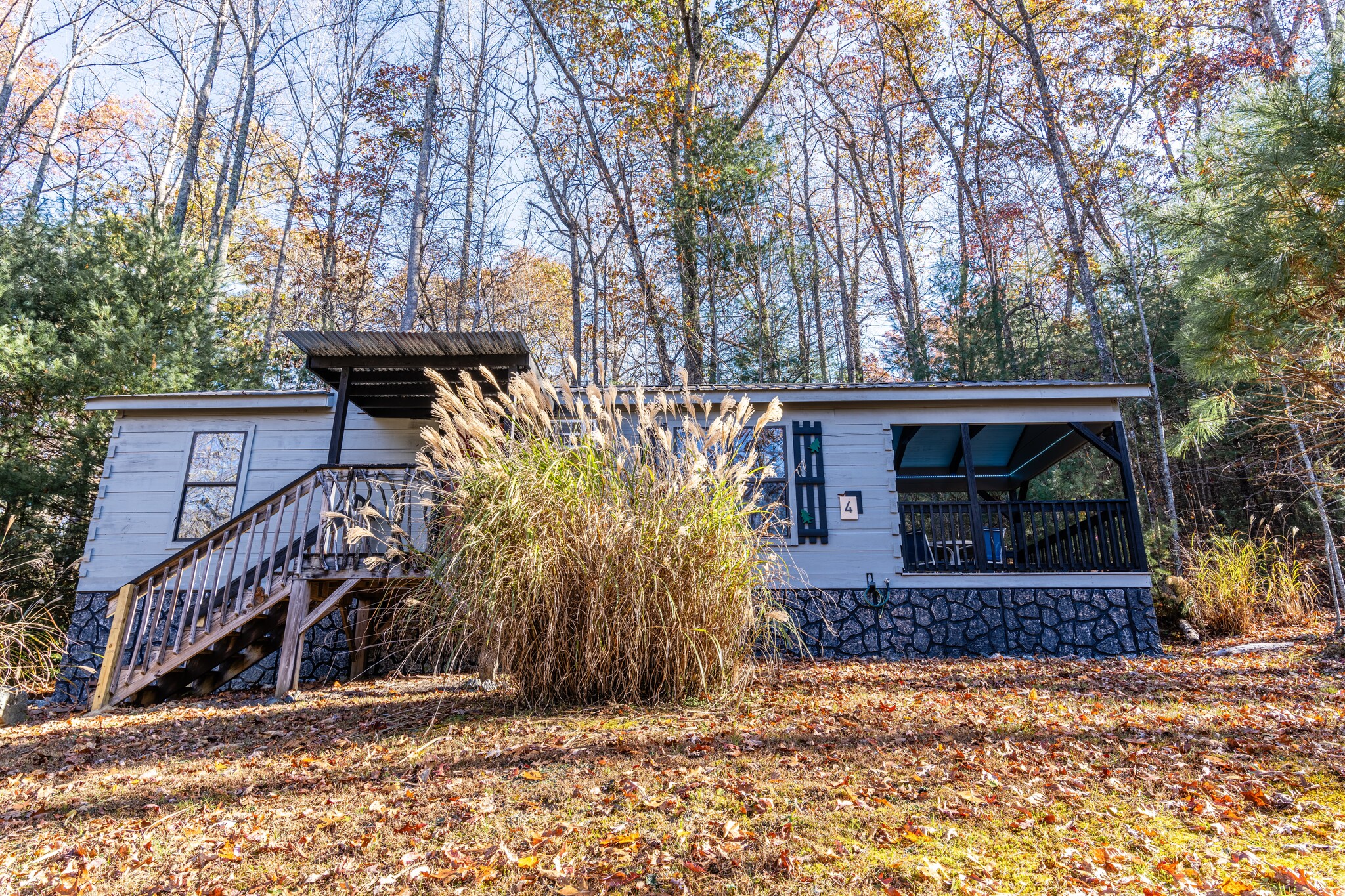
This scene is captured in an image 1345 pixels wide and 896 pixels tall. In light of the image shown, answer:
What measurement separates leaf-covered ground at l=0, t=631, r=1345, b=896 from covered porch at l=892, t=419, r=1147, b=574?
320cm

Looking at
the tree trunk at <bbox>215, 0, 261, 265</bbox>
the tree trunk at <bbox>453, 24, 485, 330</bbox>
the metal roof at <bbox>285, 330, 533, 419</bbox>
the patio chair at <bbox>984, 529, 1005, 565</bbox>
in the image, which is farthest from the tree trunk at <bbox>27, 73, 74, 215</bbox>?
the patio chair at <bbox>984, 529, 1005, 565</bbox>

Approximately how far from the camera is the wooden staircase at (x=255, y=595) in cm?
593

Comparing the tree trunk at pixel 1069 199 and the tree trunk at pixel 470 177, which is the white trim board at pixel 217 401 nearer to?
the tree trunk at pixel 470 177

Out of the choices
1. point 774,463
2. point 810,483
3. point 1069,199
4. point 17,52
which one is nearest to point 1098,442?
point 810,483

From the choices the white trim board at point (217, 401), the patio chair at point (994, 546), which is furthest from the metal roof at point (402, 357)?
the patio chair at point (994, 546)

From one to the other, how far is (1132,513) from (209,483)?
10.4 m

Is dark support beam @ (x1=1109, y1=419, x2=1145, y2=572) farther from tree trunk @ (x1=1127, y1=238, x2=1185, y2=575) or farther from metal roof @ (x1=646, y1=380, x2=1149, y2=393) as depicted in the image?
tree trunk @ (x1=1127, y1=238, x2=1185, y2=575)

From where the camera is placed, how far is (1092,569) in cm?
795

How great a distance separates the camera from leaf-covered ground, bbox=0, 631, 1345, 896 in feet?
7.42

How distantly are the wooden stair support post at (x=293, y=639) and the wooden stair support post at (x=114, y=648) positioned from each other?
4.10 feet

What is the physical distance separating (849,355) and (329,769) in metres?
15.6

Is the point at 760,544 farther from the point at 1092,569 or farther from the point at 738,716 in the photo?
the point at 1092,569

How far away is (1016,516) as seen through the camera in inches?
329

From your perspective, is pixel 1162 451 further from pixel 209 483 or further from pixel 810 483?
pixel 209 483
